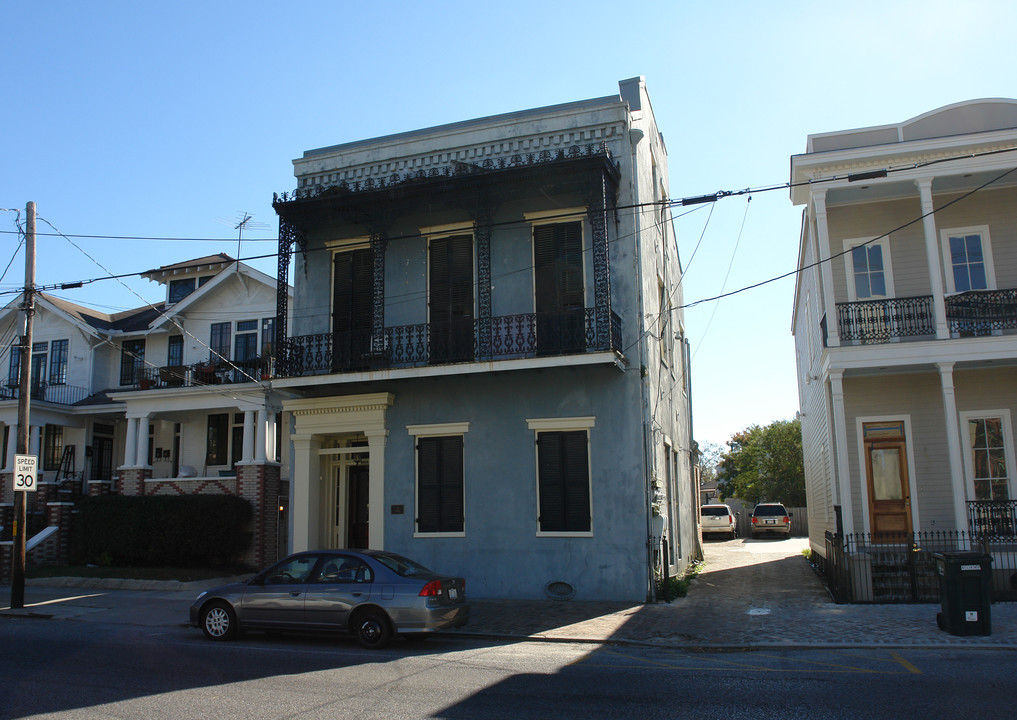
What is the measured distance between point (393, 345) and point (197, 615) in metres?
6.23

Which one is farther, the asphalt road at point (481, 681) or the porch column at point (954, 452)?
the porch column at point (954, 452)

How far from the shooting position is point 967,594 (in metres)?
10.2

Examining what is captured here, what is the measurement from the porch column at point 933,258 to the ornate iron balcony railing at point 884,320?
42 centimetres

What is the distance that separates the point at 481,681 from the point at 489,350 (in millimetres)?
7349

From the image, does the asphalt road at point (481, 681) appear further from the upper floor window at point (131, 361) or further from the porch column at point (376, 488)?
the upper floor window at point (131, 361)

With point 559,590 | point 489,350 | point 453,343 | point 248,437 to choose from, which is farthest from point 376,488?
point 248,437

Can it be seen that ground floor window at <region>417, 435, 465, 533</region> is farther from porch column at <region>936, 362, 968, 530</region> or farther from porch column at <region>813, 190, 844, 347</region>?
porch column at <region>936, 362, 968, 530</region>

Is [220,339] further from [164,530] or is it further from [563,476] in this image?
[563,476]

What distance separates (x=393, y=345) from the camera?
50.5 feet

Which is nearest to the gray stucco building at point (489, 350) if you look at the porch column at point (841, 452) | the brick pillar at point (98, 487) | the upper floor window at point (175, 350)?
Answer: the porch column at point (841, 452)

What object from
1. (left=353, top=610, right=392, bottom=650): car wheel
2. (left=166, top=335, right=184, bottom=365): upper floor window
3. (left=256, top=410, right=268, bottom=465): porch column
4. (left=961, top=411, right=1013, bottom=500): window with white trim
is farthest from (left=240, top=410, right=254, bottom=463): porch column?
(left=961, top=411, right=1013, bottom=500): window with white trim

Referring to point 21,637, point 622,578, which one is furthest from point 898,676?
point 21,637

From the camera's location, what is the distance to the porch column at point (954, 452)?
1355cm

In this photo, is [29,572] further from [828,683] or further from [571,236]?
[828,683]
